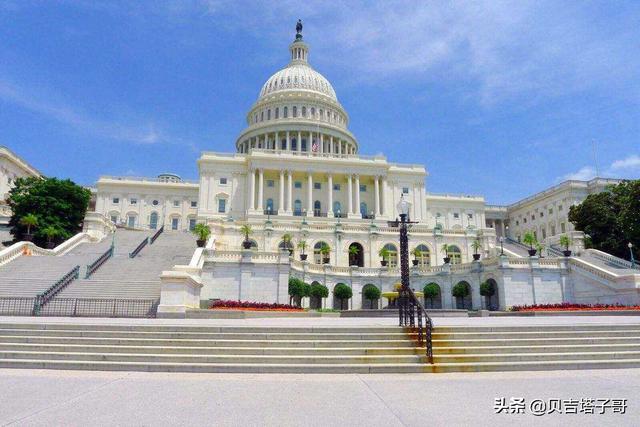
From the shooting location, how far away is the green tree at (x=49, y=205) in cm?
5258

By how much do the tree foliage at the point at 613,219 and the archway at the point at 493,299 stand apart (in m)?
20.7

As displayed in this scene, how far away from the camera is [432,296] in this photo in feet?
155

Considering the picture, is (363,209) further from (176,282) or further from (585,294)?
(176,282)

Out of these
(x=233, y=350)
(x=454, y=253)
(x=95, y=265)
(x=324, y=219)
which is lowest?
(x=233, y=350)

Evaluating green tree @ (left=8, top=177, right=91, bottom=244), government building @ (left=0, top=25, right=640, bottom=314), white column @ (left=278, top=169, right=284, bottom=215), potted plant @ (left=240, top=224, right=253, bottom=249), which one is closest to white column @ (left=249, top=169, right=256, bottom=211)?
government building @ (left=0, top=25, right=640, bottom=314)

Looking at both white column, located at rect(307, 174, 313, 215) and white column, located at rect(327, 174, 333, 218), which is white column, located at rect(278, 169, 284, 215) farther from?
white column, located at rect(327, 174, 333, 218)

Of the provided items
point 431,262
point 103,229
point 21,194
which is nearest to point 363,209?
point 431,262

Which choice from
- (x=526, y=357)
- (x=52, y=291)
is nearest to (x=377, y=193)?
(x=52, y=291)

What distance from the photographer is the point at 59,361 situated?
1190 cm

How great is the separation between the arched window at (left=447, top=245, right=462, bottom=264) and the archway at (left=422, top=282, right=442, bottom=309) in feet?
43.2

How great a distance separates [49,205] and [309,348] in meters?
53.2

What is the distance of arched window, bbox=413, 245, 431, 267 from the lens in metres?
58.4

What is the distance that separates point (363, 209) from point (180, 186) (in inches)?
1596

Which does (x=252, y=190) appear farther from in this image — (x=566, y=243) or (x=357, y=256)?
(x=566, y=243)
